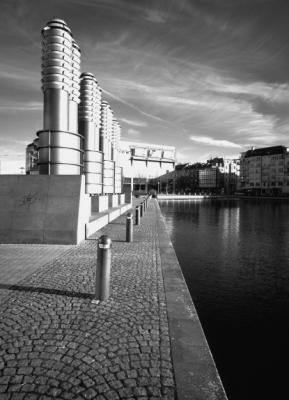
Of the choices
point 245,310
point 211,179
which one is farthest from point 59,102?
point 211,179

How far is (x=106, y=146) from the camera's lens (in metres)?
27.4

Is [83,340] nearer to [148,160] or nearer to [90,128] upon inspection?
[90,128]

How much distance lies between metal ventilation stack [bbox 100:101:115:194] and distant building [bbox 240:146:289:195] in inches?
4056

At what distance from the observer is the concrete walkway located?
313 cm

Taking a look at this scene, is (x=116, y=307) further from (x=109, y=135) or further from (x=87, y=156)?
(x=109, y=135)


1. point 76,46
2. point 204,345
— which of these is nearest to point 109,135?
point 76,46

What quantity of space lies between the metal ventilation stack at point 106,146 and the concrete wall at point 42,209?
1477cm

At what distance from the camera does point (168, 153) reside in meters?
161

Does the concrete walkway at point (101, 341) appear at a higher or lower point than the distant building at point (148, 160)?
lower

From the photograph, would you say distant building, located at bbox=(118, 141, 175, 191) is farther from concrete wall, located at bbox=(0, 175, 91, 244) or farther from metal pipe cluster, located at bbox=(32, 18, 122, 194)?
concrete wall, located at bbox=(0, 175, 91, 244)

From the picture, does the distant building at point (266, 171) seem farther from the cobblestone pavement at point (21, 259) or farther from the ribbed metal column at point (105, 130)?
the cobblestone pavement at point (21, 259)

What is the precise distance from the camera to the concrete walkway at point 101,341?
313 centimetres

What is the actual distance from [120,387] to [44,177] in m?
9.87

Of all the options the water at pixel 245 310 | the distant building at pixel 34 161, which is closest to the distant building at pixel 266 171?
the distant building at pixel 34 161
